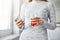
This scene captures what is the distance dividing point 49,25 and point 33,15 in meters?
0.12

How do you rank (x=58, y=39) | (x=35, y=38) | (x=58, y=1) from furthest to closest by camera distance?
(x=58, y=1) < (x=58, y=39) < (x=35, y=38)

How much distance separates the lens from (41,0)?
93 cm

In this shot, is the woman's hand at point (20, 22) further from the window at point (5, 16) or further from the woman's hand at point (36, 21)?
the window at point (5, 16)

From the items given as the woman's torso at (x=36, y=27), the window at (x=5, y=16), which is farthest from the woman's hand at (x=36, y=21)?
the window at (x=5, y=16)

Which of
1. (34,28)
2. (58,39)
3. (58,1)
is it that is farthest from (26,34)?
(58,1)

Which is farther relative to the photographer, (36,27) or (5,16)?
(5,16)

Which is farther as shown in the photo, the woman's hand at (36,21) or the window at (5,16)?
the window at (5,16)

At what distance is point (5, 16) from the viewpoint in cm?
173

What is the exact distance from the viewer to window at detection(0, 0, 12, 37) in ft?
5.48

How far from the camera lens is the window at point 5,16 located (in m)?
1.67

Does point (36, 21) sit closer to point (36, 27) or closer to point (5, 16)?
point (36, 27)

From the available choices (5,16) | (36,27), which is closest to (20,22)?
(36,27)

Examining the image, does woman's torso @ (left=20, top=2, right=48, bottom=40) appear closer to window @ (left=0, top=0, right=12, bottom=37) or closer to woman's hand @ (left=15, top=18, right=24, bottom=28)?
woman's hand @ (left=15, top=18, right=24, bottom=28)

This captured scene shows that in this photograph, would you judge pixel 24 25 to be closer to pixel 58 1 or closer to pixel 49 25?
pixel 49 25
